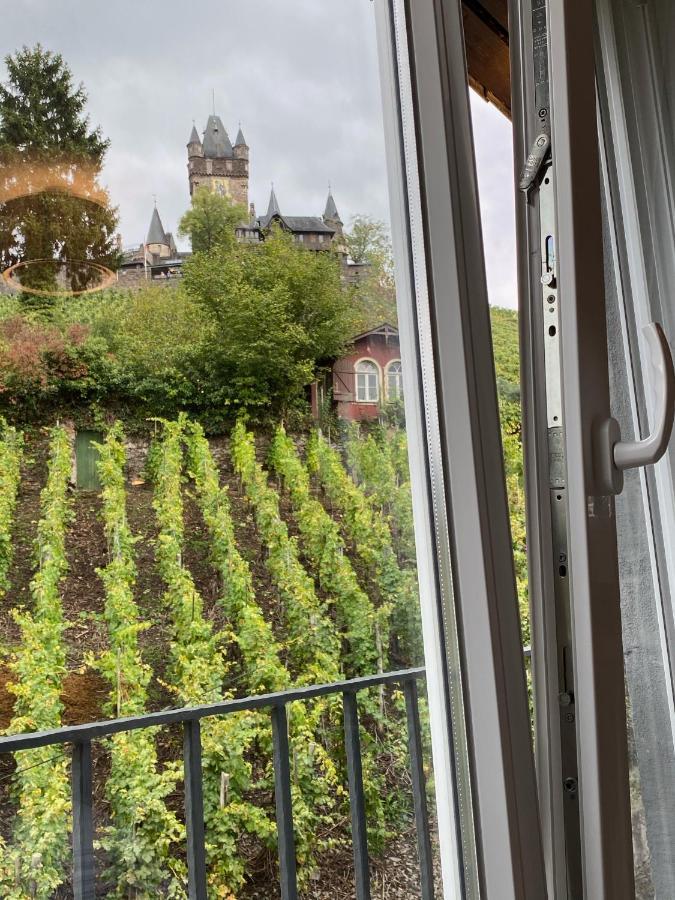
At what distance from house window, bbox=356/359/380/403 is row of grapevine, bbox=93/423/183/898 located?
0.43m

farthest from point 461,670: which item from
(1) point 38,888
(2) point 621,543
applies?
(1) point 38,888

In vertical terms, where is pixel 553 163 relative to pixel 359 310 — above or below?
above

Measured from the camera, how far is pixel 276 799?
1.19 meters

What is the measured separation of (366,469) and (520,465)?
286 mm

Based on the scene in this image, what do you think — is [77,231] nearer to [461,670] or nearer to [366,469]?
[366,469]

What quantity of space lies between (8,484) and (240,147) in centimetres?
64

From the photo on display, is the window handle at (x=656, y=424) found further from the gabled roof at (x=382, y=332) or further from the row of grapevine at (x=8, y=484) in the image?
the row of grapevine at (x=8, y=484)

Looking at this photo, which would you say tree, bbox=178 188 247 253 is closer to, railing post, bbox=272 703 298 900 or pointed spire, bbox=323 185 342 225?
pointed spire, bbox=323 185 342 225

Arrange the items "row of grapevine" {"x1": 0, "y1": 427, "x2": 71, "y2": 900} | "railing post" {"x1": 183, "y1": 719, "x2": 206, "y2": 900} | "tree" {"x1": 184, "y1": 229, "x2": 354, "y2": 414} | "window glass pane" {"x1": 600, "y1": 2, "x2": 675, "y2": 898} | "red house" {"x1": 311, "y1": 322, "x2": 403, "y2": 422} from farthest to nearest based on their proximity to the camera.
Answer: "window glass pane" {"x1": 600, "y1": 2, "x2": 675, "y2": 898}, "red house" {"x1": 311, "y1": 322, "x2": 403, "y2": 422}, "tree" {"x1": 184, "y1": 229, "x2": 354, "y2": 414}, "railing post" {"x1": 183, "y1": 719, "x2": 206, "y2": 900}, "row of grapevine" {"x1": 0, "y1": 427, "x2": 71, "y2": 900}

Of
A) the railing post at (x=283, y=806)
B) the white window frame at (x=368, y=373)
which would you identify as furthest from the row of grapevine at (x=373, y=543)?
the railing post at (x=283, y=806)

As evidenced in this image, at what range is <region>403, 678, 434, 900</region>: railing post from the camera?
1.28m

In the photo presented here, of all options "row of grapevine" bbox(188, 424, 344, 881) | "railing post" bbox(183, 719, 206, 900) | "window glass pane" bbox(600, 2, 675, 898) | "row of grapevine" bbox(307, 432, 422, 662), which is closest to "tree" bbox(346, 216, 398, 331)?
A: "row of grapevine" bbox(307, 432, 422, 662)

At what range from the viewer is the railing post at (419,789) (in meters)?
1.28

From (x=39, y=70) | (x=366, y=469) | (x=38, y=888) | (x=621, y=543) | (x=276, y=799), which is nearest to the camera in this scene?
(x=38, y=888)
